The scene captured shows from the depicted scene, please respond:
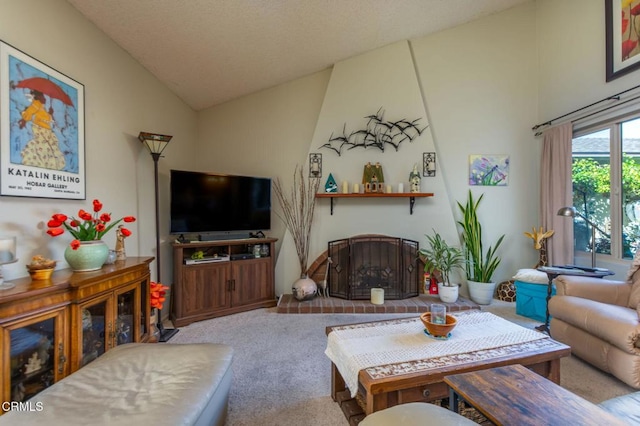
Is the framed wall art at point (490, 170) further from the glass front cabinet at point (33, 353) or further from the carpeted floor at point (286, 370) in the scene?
the glass front cabinet at point (33, 353)

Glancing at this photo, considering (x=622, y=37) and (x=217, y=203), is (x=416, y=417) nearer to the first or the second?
(x=217, y=203)

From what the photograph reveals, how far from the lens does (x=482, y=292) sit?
3447 mm

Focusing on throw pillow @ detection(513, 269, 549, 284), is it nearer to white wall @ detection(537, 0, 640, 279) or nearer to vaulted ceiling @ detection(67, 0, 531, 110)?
white wall @ detection(537, 0, 640, 279)

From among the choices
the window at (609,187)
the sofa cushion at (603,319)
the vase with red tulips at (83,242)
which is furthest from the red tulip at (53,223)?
the window at (609,187)

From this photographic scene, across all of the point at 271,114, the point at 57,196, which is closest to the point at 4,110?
the point at 57,196

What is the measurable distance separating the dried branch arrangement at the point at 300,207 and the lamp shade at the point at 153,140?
1.56 meters

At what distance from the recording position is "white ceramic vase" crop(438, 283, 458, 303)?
3.33m

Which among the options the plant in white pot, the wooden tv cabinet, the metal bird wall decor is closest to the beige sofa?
the metal bird wall decor

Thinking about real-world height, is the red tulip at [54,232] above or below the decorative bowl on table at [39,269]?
above

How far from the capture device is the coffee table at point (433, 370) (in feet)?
4.06

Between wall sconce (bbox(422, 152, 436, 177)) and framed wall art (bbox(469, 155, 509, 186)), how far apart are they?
60 centimetres

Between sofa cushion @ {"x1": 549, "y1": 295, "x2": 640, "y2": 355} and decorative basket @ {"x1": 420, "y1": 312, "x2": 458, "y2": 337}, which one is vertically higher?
decorative basket @ {"x1": 420, "y1": 312, "x2": 458, "y2": 337}

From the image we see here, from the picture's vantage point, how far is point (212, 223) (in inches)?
127

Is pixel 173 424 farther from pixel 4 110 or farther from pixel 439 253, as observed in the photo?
pixel 439 253
